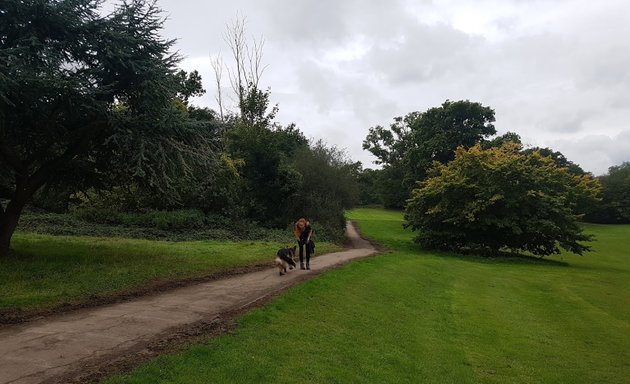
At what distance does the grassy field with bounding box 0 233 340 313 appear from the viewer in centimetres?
973

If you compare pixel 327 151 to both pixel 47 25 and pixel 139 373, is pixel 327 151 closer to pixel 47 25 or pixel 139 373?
pixel 47 25

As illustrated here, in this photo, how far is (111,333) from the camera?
7.44 meters

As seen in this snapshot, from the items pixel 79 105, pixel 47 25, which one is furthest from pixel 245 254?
pixel 47 25

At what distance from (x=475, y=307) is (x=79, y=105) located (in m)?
12.7

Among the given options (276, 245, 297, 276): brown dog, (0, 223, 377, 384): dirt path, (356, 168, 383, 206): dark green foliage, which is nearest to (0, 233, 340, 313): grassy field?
(0, 223, 377, 384): dirt path

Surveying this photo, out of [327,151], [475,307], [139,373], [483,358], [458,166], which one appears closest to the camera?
[139,373]

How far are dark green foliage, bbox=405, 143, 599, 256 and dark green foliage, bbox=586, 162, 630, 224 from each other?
45400 mm

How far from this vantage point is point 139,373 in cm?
570

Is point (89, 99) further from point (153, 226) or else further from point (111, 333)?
point (153, 226)

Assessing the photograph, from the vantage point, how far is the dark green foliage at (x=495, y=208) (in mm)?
30828

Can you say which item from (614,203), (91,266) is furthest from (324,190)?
(614,203)

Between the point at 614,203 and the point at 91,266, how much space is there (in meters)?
77.6

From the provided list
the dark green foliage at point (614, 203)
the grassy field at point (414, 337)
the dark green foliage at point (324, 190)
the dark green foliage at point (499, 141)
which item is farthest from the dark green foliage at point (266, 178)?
the dark green foliage at point (614, 203)

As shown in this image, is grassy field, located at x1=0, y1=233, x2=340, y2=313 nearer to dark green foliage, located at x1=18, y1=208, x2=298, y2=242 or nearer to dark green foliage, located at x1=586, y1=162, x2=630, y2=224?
dark green foliage, located at x1=18, y1=208, x2=298, y2=242
